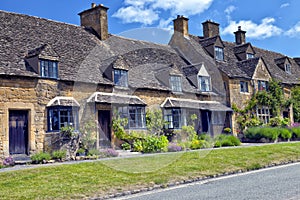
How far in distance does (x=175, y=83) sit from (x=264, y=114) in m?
10.1

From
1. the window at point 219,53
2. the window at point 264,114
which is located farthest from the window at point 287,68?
the window at point 219,53

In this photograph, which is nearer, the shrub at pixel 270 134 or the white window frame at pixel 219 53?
the shrub at pixel 270 134

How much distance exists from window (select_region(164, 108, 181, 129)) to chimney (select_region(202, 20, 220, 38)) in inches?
504

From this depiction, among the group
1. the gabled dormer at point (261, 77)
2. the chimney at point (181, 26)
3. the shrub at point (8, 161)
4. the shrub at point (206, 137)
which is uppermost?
the chimney at point (181, 26)

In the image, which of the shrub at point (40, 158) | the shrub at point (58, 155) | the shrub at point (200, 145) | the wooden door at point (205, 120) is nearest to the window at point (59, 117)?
the shrub at point (58, 155)

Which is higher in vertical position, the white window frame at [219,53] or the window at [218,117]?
the white window frame at [219,53]

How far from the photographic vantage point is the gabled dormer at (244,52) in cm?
3584

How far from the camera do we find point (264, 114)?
3288cm

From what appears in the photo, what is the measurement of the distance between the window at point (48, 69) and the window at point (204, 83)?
40.6 feet

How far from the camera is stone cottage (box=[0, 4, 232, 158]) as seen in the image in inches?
739

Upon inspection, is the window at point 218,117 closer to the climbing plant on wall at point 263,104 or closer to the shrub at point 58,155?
the climbing plant on wall at point 263,104

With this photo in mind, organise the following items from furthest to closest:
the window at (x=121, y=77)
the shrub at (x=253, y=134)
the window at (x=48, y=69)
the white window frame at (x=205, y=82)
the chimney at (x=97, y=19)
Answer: the white window frame at (x=205, y=82) < the shrub at (x=253, y=134) < the chimney at (x=97, y=19) < the window at (x=121, y=77) < the window at (x=48, y=69)

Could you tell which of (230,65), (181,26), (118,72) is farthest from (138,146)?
(181,26)

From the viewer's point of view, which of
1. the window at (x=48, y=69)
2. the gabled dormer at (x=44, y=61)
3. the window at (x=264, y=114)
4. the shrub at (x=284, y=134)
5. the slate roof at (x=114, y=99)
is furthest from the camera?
the window at (x=264, y=114)
